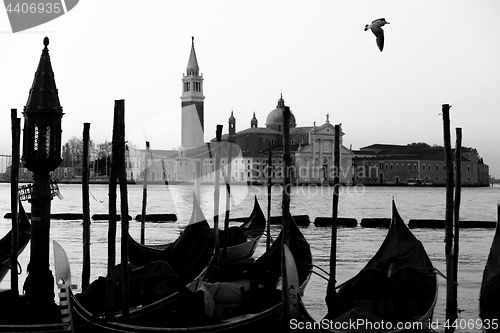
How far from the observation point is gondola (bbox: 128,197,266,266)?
937 cm

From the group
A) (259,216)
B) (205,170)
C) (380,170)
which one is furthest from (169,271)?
(380,170)

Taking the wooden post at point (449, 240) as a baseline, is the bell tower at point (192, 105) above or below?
above

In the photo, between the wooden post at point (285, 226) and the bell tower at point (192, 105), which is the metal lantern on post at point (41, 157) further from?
the bell tower at point (192, 105)

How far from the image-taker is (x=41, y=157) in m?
6.96

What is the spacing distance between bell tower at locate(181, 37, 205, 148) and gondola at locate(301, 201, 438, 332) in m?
55.2

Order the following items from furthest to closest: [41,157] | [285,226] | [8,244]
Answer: [8,244], [41,157], [285,226]

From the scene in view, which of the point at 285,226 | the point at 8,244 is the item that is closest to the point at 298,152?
the point at 8,244

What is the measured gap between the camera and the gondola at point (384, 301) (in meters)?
6.09

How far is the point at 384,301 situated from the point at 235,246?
522 cm

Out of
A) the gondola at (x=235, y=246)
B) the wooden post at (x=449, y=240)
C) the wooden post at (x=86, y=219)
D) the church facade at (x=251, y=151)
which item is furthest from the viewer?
the church facade at (x=251, y=151)

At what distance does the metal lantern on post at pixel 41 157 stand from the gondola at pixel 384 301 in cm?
256

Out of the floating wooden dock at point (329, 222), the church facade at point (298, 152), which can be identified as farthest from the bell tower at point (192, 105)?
the floating wooden dock at point (329, 222)

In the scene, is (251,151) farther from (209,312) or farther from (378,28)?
(209,312)

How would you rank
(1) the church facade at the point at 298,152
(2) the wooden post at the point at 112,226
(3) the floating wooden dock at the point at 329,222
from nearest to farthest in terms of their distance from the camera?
(2) the wooden post at the point at 112,226 < (3) the floating wooden dock at the point at 329,222 < (1) the church facade at the point at 298,152
